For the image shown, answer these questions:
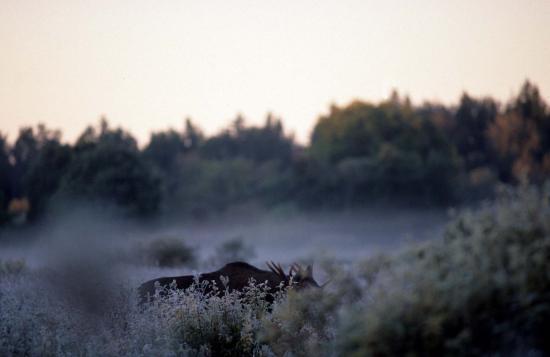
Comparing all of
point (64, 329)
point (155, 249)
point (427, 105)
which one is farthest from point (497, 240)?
point (427, 105)

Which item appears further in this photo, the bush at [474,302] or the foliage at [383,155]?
the foliage at [383,155]

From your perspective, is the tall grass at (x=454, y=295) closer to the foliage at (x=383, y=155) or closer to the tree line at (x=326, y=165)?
the tree line at (x=326, y=165)

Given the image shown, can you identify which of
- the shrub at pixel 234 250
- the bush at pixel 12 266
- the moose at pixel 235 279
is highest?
the shrub at pixel 234 250

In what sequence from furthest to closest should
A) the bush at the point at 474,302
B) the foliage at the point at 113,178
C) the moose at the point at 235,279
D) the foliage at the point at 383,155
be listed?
the foliage at the point at 383,155, the foliage at the point at 113,178, the moose at the point at 235,279, the bush at the point at 474,302

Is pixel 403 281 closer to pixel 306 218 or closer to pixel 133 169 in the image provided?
pixel 133 169

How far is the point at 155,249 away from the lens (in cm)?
2359

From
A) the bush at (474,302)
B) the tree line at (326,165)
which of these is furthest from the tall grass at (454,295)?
the tree line at (326,165)

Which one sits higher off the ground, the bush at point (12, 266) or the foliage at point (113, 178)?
the foliage at point (113, 178)

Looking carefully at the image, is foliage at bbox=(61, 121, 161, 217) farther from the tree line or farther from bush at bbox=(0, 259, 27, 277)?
bush at bbox=(0, 259, 27, 277)

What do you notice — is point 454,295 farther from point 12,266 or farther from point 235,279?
point 12,266

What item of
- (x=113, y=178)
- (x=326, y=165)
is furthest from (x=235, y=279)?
(x=326, y=165)

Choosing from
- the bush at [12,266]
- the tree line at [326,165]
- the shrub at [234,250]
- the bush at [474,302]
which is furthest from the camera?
the tree line at [326,165]

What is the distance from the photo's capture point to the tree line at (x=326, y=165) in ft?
125

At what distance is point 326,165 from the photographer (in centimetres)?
4838
